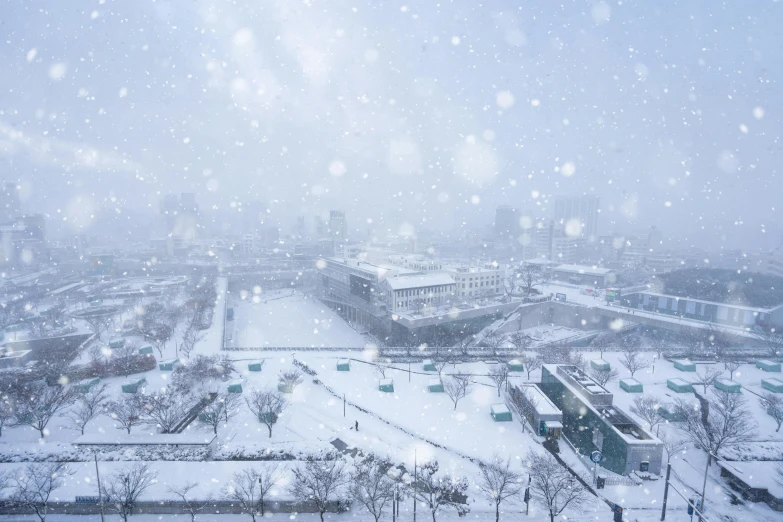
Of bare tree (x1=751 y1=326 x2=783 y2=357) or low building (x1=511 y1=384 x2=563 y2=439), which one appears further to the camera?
bare tree (x1=751 y1=326 x2=783 y2=357)

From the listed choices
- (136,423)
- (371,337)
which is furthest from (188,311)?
(136,423)

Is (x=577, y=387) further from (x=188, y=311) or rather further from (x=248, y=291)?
(x=248, y=291)

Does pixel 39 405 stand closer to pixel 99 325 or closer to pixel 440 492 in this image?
pixel 99 325

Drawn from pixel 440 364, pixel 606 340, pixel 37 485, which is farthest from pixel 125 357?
pixel 606 340

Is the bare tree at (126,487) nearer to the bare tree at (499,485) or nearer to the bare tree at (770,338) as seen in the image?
the bare tree at (499,485)

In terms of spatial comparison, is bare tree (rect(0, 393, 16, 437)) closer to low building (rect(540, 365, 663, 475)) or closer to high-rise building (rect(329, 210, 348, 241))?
low building (rect(540, 365, 663, 475))

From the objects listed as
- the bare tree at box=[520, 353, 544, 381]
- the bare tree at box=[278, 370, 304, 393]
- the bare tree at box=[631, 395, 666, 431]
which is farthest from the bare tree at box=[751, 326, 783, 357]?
the bare tree at box=[278, 370, 304, 393]
